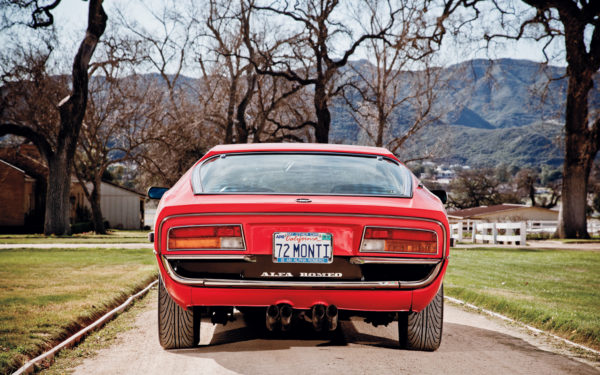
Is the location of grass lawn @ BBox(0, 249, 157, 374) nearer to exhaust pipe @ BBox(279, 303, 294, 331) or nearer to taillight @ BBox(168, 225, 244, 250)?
taillight @ BBox(168, 225, 244, 250)

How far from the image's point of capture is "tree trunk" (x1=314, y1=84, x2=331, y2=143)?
93.2 ft

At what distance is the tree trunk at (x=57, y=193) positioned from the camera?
28156 millimetres

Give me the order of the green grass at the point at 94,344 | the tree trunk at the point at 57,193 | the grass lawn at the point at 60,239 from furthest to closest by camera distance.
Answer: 1. the tree trunk at the point at 57,193
2. the grass lawn at the point at 60,239
3. the green grass at the point at 94,344

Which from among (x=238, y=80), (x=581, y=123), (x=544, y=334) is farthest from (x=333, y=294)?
(x=238, y=80)

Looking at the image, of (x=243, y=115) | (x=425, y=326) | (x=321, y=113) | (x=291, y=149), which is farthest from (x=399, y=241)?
(x=243, y=115)

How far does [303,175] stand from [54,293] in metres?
4.92

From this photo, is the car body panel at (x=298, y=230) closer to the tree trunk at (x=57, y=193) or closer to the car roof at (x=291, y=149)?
the car roof at (x=291, y=149)

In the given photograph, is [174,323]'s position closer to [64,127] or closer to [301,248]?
[301,248]

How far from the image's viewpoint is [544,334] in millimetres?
6020

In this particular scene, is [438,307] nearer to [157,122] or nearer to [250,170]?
[250,170]

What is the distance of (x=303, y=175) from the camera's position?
488 cm

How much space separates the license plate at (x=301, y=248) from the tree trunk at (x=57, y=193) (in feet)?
86.5

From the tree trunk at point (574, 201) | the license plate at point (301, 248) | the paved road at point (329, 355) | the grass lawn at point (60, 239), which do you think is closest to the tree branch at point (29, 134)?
the grass lawn at point (60, 239)

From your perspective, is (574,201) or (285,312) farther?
(574,201)
